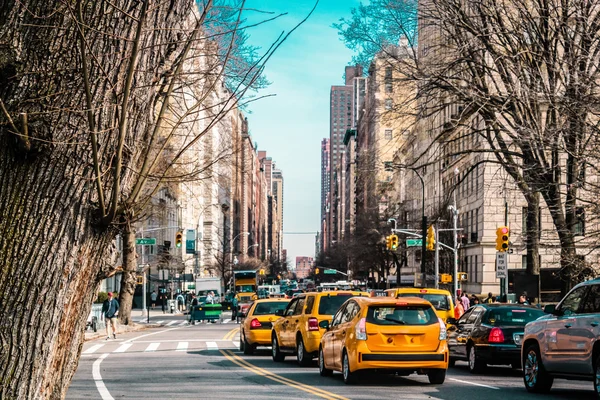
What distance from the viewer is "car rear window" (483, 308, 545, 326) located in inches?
808

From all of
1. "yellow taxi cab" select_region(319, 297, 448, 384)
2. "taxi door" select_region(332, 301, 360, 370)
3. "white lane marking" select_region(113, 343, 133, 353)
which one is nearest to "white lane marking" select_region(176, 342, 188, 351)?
"white lane marking" select_region(113, 343, 133, 353)

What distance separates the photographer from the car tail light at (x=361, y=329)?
17.3 m

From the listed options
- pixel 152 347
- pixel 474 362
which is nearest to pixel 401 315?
pixel 474 362

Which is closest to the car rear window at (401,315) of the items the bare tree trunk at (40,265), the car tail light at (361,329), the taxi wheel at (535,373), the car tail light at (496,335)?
the car tail light at (361,329)

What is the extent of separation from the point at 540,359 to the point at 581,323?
65.8 inches

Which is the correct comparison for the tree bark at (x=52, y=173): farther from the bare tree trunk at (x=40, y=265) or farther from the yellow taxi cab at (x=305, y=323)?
the yellow taxi cab at (x=305, y=323)

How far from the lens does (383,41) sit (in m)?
31.8

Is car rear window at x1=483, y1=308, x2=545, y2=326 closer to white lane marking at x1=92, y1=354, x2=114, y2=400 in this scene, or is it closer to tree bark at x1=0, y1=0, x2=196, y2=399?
white lane marking at x1=92, y1=354, x2=114, y2=400

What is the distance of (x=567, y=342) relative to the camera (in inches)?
597

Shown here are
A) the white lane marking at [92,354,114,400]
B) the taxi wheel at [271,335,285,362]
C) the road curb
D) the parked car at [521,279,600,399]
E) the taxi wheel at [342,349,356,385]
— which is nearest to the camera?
the parked car at [521,279,600,399]

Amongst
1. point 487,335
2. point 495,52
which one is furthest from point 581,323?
point 495,52

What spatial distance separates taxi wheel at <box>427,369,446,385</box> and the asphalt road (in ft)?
0.59

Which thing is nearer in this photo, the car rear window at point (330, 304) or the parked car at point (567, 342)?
the parked car at point (567, 342)

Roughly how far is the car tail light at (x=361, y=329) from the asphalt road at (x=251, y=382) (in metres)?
0.95
